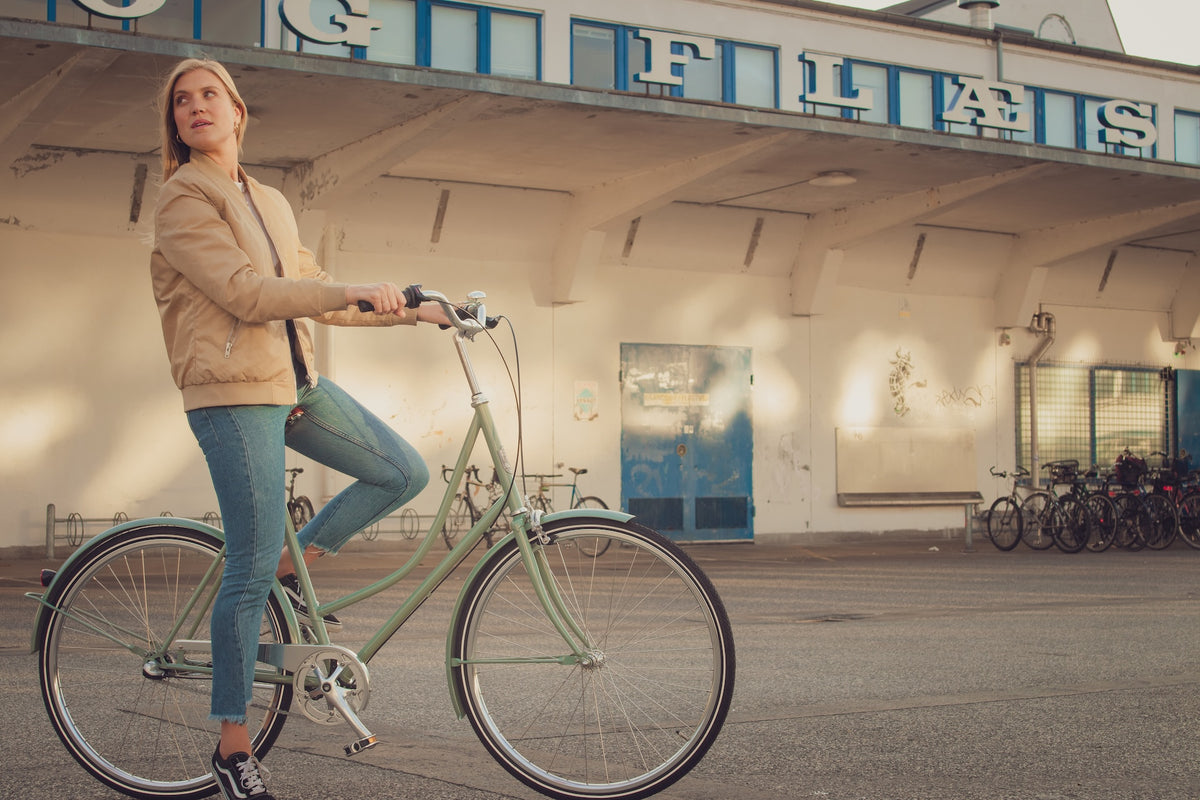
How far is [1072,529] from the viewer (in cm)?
1631

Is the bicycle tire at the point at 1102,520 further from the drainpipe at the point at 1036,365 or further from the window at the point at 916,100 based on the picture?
the window at the point at 916,100

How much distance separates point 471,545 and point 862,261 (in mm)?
15494

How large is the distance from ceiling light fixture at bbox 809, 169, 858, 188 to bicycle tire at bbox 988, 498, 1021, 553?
453 centimetres

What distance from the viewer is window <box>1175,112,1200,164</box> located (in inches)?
755

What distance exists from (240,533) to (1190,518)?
16756mm

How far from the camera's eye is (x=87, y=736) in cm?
353

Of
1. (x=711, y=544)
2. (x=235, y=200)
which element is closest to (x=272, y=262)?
(x=235, y=200)

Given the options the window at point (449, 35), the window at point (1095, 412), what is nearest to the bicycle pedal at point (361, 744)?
the window at point (449, 35)

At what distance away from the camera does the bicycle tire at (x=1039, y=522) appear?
53.8 ft

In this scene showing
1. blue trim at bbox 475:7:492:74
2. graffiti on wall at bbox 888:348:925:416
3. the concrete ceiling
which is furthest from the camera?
graffiti on wall at bbox 888:348:925:416

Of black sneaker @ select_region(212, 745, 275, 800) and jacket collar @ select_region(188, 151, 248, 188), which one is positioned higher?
jacket collar @ select_region(188, 151, 248, 188)

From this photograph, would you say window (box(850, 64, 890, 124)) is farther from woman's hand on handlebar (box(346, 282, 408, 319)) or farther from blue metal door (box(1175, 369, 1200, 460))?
woman's hand on handlebar (box(346, 282, 408, 319))

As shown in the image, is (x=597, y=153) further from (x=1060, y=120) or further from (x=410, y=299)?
(x=410, y=299)

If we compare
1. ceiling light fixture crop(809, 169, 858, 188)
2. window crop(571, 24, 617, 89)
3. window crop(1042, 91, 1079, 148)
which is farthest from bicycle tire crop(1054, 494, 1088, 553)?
window crop(571, 24, 617, 89)
